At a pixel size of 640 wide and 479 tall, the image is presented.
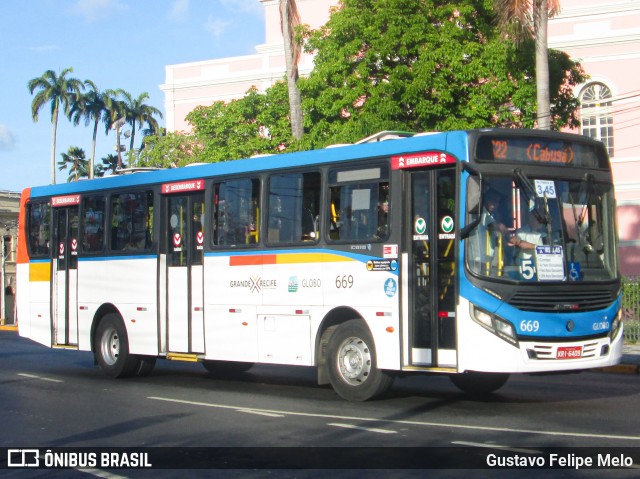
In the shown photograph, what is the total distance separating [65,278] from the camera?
62.3 ft

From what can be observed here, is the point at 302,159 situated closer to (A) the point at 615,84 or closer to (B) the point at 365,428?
(B) the point at 365,428

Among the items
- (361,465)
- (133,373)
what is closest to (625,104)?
(133,373)

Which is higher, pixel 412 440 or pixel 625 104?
pixel 625 104

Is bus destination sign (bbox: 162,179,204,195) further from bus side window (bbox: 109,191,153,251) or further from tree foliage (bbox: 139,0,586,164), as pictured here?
tree foliage (bbox: 139,0,586,164)

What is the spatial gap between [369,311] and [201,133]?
2431 cm

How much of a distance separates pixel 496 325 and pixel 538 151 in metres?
2.28

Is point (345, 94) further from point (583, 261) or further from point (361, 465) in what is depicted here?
point (361, 465)

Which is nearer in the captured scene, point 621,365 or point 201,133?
point 621,365

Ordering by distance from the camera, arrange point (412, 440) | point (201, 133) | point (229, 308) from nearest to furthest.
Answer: point (412, 440)
point (229, 308)
point (201, 133)

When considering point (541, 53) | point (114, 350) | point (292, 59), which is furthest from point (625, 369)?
point (292, 59)

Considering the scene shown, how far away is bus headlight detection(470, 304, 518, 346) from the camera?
11.4 metres

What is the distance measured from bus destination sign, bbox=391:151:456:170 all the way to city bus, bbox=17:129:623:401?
22 mm

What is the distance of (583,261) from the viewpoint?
39.4 ft

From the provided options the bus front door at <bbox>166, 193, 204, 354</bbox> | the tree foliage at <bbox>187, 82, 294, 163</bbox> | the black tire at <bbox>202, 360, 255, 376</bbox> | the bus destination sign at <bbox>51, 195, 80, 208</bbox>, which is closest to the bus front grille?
the bus front door at <bbox>166, 193, 204, 354</bbox>
